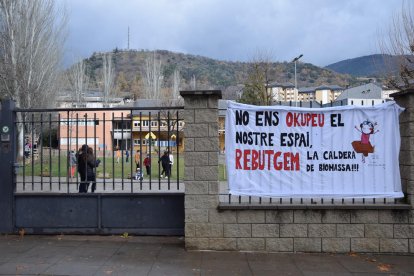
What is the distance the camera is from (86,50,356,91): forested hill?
107 meters

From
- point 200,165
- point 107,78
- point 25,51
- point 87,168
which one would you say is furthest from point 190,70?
point 200,165

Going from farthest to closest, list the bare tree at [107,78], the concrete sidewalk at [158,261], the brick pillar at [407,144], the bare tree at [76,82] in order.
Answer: the bare tree at [107,78], the bare tree at [76,82], the brick pillar at [407,144], the concrete sidewalk at [158,261]

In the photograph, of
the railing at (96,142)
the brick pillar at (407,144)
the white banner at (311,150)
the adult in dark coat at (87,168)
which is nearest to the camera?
the brick pillar at (407,144)

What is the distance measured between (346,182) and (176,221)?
10.2ft

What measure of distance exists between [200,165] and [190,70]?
135009 millimetres

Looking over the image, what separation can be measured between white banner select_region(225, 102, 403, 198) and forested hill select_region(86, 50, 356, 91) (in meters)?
77.2

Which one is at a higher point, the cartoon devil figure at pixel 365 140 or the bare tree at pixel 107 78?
the bare tree at pixel 107 78

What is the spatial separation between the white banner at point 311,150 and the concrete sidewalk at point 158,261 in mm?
1137

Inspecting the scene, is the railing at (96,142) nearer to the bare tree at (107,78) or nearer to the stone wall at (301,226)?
the stone wall at (301,226)

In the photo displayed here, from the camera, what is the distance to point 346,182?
7961 millimetres

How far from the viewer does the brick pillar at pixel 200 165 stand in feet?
25.4

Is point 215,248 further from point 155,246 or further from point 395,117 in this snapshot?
point 395,117

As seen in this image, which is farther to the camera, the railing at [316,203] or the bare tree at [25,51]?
the bare tree at [25,51]

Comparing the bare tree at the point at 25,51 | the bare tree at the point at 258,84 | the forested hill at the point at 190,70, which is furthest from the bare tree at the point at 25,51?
the forested hill at the point at 190,70
